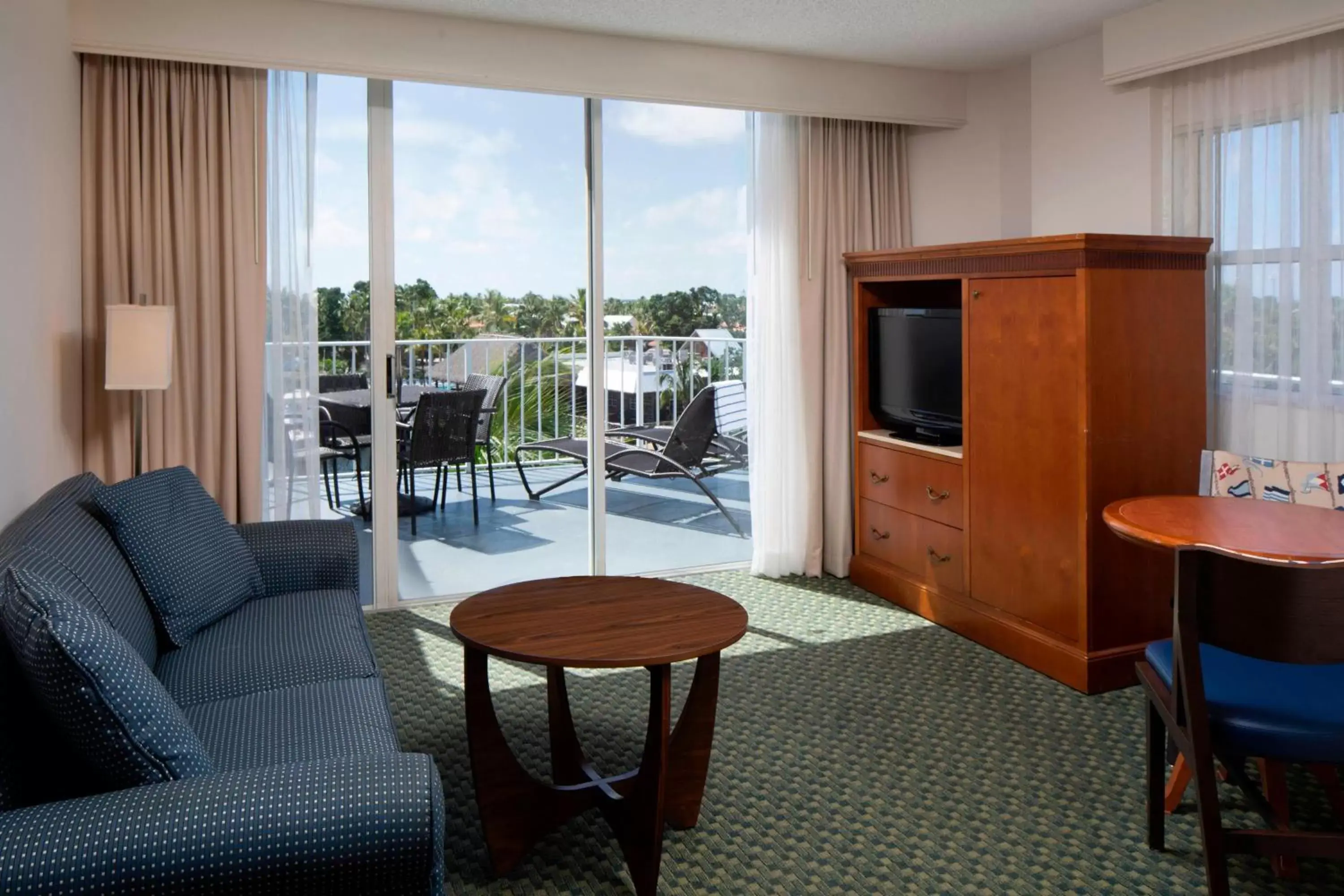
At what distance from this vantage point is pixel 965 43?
4332 millimetres

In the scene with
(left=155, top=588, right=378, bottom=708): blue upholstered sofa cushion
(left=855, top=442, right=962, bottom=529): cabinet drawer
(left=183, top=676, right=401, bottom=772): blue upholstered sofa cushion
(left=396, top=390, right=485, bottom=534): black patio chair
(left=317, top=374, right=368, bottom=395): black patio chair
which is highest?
(left=317, top=374, right=368, bottom=395): black patio chair

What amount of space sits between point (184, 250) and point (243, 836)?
9.60ft

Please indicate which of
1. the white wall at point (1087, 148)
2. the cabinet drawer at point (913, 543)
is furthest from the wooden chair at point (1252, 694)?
the white wall at point (1087, 148)

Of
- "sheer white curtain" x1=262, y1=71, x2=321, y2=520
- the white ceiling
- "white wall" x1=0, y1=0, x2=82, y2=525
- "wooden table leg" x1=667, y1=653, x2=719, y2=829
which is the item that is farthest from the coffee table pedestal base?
the white ceiling

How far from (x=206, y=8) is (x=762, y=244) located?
2.43 meters

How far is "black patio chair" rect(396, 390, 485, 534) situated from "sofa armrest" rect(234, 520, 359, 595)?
3.51 feet

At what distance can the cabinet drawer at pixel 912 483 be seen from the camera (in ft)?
13.4

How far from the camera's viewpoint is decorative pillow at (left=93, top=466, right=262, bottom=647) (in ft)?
8.82

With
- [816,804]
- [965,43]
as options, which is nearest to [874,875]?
[816,804]

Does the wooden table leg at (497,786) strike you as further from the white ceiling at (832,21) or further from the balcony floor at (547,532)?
the white ceiling at (832,21)

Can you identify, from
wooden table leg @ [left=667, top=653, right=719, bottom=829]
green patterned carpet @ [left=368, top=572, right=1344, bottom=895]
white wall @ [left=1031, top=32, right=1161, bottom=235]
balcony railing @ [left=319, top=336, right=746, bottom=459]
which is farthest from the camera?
balcony railing @ [left=319, top=336, right=746, bottom=459]

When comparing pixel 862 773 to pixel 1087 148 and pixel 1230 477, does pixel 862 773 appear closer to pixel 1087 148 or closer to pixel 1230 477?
pixel 1230 477

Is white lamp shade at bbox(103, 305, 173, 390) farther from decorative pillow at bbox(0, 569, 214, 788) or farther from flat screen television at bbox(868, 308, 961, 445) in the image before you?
flat screen television at bbox(868, 308, 961, 445)

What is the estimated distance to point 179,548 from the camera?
9.21 ft
